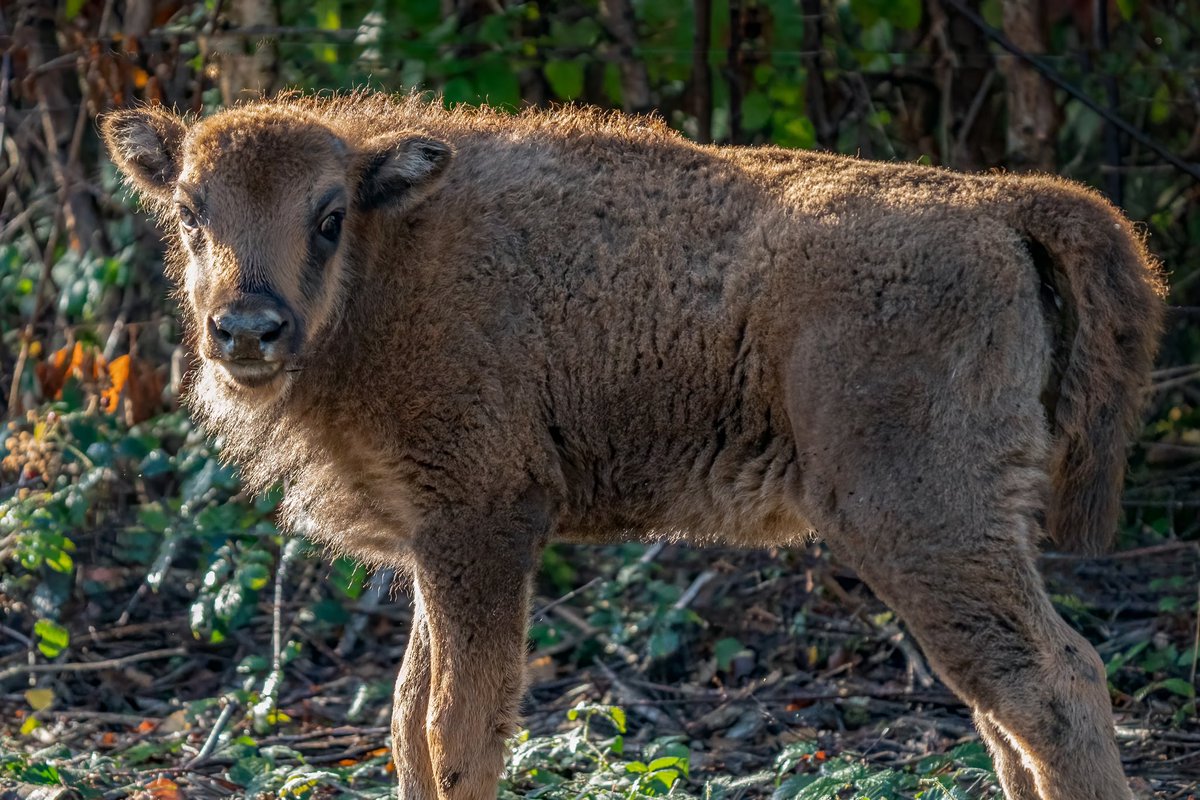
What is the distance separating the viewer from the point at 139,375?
9.54 m

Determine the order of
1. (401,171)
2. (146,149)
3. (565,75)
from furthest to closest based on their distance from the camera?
(565,75), (146,149), (401,171)

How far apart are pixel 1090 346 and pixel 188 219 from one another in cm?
368

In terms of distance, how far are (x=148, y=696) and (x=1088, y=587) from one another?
5.70 meters

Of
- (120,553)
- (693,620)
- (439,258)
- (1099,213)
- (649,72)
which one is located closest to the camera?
(1099,213)

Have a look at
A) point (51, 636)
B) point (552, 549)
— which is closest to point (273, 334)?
point (51, 636)

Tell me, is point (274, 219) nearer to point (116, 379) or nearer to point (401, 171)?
point (401, 171)

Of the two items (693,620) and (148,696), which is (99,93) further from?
(693,620)

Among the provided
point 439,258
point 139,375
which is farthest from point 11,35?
point 439,258

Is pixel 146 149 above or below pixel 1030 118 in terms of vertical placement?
above

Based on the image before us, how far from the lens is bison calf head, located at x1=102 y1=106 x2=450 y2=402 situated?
5699 millimetres

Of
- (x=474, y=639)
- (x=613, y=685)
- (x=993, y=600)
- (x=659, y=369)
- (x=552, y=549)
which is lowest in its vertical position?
(x=613, y=685)

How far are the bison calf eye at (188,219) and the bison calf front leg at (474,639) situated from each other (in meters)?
1.64

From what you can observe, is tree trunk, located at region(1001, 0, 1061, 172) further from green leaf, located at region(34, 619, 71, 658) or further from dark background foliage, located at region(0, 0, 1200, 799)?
green leaf, located at region(34, 619, 71, 658)

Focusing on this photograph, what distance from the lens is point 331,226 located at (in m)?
6.12
